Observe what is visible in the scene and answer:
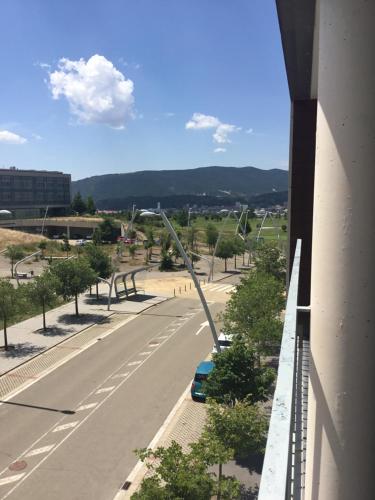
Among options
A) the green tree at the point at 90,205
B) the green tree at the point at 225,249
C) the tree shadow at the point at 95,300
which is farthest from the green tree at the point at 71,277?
the green tree at the point at 90,205

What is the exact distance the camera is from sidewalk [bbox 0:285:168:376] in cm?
2192

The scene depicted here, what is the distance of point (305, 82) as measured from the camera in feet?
35.1

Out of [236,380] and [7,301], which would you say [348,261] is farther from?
[7,301]

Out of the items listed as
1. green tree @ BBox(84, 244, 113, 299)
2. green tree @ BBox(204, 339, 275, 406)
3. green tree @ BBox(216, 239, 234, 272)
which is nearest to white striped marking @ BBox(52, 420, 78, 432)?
green tree @ BBox(204, 339, 275, 406)

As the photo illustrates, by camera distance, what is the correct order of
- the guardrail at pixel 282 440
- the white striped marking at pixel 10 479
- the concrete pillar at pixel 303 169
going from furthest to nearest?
1. the white striped marking at pixel 10 479
2. the concrete pillar at pixel 303 169
3. the guardrail at pixel 282 440

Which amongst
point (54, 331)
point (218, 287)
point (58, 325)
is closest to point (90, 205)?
point (218, 287)

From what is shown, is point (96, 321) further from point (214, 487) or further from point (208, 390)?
point (214, 487)

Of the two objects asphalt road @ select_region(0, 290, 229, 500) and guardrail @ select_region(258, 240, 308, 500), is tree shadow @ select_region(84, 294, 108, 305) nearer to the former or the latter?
asphalt road @ select_region(0, 290, 229, 500)

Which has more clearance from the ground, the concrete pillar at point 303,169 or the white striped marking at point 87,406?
the concrete pillar at point 303,169

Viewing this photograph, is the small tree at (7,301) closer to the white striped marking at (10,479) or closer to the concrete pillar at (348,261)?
the white striped marking at (10,479)

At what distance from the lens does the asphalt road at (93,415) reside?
38.3 feet

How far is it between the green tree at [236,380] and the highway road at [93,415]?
2.90 metres

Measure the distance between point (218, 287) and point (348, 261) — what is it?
39799mm

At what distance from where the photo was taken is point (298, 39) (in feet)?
24.6
